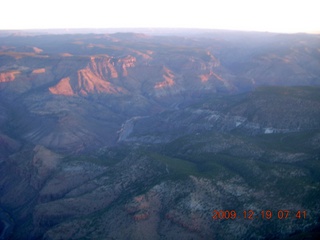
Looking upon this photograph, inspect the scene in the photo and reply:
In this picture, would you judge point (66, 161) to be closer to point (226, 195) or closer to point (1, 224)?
point (1, 224)

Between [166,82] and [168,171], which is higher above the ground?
[168,171]

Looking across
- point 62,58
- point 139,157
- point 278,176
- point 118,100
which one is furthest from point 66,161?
point 62,58
